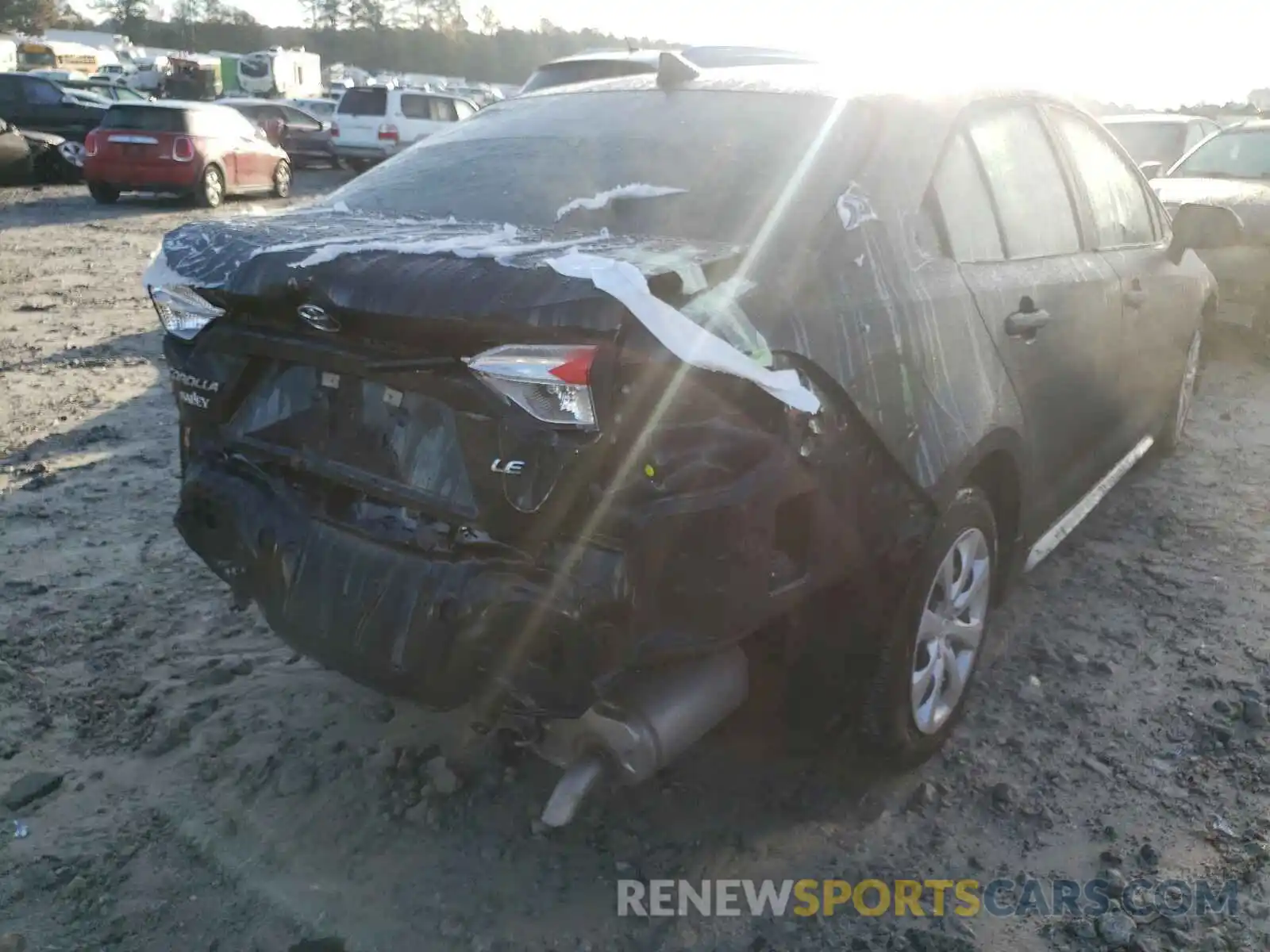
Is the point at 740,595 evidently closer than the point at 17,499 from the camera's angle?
Yes

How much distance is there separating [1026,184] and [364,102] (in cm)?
1970

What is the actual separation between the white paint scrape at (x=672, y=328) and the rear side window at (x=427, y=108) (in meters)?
19.7

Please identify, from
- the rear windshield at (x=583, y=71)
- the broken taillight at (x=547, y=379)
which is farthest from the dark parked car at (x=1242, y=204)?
the broken taillight at (x=547, y=379)

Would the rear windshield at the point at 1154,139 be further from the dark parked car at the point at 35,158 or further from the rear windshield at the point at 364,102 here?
the dark parked car at the point at 35,158

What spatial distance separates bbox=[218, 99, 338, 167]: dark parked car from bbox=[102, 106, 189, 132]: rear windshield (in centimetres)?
633

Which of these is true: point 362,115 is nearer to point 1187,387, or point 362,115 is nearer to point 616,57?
point 616,57

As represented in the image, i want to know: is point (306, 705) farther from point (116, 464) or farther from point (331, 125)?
point (331, 125)

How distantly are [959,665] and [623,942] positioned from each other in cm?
126

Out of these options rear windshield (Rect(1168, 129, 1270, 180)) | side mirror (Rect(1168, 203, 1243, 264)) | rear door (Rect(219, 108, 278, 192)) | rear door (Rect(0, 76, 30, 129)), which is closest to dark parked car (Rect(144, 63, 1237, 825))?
side mirror (Rect(1168, 203, 1243, 264))

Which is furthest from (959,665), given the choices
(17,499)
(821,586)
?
(17,499)

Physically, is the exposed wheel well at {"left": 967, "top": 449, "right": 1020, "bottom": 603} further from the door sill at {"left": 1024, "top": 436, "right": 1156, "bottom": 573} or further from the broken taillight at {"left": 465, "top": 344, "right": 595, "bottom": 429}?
the broken taillight at {"left": 465, "top": 344, "right": 595, "bottom": 429}

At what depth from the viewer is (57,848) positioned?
103 inches

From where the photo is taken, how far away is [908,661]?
8.86 ft

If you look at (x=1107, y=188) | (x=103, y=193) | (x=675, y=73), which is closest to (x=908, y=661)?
(x=675, y=73)
